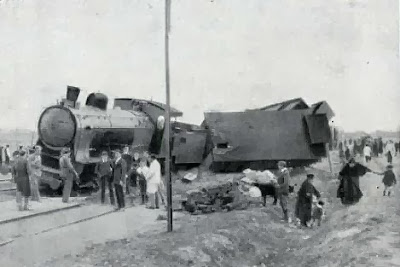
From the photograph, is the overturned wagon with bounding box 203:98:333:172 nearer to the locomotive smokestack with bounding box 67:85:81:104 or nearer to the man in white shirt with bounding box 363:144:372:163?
the man in white shirt with bounding box 363:144:372:163

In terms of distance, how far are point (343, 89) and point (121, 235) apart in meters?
2.25

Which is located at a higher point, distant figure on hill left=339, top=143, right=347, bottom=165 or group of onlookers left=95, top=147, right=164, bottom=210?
distant figure on hill left=339, top=143, right=347, bottom=165

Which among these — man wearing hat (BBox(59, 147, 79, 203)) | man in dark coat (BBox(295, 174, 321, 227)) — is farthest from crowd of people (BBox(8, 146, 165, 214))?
man in dark coat (BBox(295, 174, 321, 227))

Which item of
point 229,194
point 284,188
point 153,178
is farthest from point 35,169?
point 284,188

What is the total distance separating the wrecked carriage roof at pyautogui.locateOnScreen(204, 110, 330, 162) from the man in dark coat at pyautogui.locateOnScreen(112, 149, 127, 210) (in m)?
0.95

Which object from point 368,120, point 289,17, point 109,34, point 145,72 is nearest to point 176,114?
point 145,72

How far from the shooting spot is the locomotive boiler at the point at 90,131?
5781 mm

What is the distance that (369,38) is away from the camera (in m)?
4.77

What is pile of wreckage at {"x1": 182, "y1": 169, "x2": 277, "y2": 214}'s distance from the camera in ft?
16.8

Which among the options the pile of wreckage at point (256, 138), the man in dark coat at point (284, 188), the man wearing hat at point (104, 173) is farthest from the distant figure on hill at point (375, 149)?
the man wearing hat at point (104, 173)

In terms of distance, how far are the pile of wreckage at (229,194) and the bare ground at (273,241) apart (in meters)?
0.13

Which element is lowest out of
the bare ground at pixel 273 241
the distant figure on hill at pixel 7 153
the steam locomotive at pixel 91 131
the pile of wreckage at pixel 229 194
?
the bare ground at pixel 273 241

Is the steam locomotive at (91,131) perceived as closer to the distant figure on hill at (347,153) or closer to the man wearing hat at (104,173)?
the man wearing hat at (104,173)

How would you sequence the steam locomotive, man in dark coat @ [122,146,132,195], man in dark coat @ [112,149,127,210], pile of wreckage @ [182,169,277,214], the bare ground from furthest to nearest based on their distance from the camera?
the steam locomotive → man in dark coat @ [122,146,132,195] → man in dark coat @ [112,149,127,210] → pile of wreckage @ [182,169,277,214] → the bare ground
